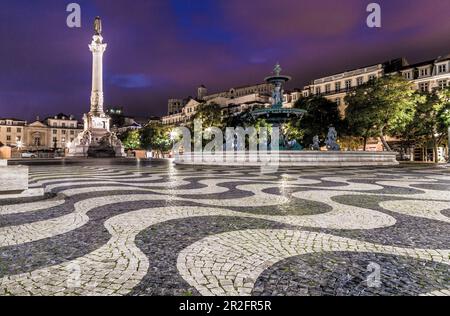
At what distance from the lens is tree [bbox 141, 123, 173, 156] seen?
81.4 meters

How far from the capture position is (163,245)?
397cm

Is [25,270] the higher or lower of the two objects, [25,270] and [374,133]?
the lower

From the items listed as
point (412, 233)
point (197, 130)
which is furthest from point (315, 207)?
point (197, 130)

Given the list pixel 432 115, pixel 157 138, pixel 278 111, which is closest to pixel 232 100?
pixel 157 138

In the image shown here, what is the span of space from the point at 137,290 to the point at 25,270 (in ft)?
4.48

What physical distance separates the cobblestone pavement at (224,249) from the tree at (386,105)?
33.4 meters

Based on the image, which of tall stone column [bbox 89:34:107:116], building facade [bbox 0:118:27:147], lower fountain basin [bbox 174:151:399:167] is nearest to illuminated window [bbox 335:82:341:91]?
lower fountain basin [bbox 174:151:399:167]

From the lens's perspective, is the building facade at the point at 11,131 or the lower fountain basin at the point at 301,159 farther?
the building facade at the point at 11,131

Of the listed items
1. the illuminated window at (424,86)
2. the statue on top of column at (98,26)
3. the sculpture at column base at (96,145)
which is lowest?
the sculpture at column base at (96,145)

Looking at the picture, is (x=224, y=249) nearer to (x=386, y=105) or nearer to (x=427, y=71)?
(x=386, y=105)

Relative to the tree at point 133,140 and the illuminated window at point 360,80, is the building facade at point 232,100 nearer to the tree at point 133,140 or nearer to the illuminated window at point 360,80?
the tree at point 133,140

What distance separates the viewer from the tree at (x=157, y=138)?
81450 millimetres

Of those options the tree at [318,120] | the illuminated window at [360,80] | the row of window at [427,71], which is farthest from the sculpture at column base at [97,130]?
the row of window at [427,71]
